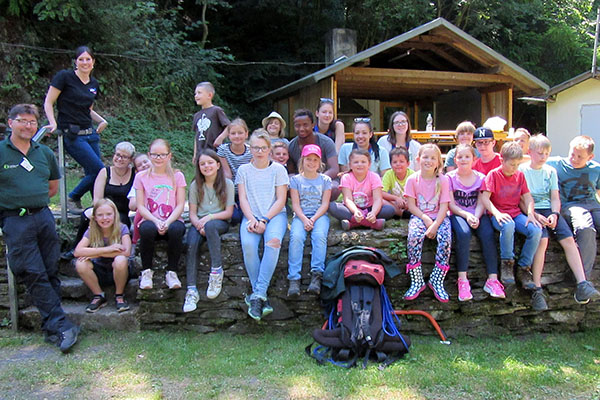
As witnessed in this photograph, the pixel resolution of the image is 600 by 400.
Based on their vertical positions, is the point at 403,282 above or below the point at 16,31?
below

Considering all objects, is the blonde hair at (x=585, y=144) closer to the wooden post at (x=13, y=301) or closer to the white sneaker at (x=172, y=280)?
the white sneaker at (x=172, y=280)

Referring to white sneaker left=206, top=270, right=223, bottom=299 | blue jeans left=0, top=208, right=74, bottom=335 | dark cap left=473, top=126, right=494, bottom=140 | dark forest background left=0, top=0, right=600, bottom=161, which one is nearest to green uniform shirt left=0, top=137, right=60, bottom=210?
blue jeans left=0, top=208, right=74, bottom=335

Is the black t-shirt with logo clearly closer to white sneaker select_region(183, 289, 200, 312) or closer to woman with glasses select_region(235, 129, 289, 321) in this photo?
woman with glasses select_region(235, 129, 289, 321)

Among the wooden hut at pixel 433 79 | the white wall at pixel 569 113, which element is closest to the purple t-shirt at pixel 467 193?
the wooden hut at pixel 433 79

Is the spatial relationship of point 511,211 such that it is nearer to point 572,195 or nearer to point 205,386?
point 572,195

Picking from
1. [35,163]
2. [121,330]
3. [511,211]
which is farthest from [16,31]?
[511,211]

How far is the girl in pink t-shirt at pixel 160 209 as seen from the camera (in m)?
3.95

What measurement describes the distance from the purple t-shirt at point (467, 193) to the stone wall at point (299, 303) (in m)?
0.37

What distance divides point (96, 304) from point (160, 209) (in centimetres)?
101

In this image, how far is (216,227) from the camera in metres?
4.09

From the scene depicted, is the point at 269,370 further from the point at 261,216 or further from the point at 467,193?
the point at 467,193

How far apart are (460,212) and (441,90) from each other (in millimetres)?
9454

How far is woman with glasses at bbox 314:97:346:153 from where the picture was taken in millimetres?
5375

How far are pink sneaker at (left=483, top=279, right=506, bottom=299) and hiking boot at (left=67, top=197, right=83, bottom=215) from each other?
164 inches
